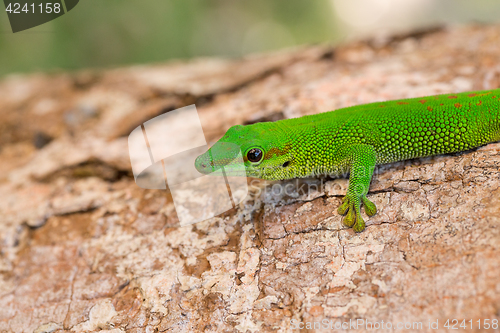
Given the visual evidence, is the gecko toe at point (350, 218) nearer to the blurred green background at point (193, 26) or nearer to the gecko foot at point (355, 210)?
the gecko foot at point (355, 210)

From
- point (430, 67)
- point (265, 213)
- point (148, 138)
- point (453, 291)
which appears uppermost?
point (430, 67)

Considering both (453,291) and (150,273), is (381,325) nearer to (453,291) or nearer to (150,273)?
(453,291)

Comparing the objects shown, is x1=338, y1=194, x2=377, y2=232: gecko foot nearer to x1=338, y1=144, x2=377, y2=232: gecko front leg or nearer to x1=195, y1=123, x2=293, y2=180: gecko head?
x1=338, y1=144, x2=377, y2=232: gecko front leg

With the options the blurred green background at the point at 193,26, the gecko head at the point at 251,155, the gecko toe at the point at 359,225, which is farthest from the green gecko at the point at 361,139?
the blurred green background at the point at 193,26

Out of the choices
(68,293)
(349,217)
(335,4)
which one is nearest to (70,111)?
(68,293)

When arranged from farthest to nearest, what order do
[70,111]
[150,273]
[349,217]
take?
[70,111] < [150,273] < [349,217]
